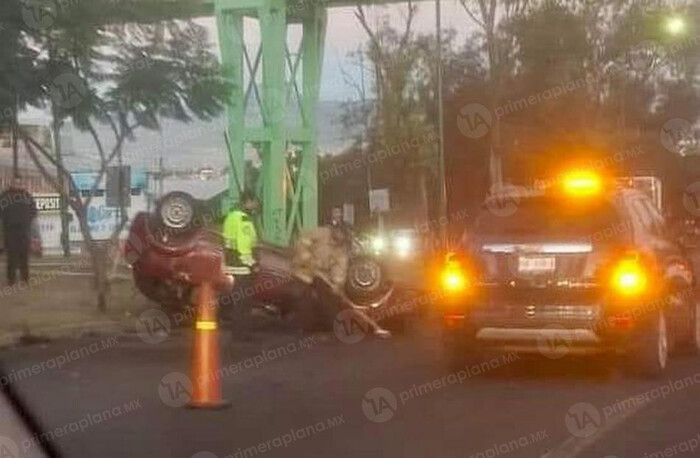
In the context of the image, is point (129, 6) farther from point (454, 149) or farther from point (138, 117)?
point (454, 149)

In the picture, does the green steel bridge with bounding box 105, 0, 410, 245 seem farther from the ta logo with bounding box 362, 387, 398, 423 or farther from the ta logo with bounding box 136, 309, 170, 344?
the ta logo with bounding box 362, 387, 398, 423

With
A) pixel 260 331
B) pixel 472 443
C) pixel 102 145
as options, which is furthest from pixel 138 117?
pixel 472 443

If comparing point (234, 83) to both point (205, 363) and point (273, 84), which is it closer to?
point (273, 84)

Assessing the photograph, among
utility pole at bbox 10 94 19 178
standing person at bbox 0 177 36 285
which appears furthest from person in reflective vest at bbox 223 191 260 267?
utility pole at bbox 10 94 19 178

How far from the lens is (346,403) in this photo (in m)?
10.1

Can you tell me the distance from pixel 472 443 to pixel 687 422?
1.68 meters

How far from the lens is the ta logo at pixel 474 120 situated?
16594 mm

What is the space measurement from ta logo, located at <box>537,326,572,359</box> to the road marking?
3.85 feet

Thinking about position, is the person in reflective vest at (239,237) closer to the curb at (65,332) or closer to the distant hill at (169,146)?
the curb at (65,332)

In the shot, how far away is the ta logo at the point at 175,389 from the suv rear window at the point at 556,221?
8.45ft

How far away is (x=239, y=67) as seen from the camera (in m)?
16.1

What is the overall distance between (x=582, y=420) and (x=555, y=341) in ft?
5.24

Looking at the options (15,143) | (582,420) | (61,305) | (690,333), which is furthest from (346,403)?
(15,143)

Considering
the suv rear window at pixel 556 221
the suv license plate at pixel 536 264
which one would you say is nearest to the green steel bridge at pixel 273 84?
the suv rear window at pixel 556 221
